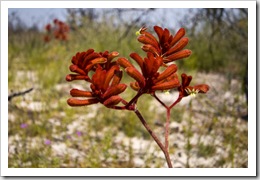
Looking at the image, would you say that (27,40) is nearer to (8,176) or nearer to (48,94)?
(48,94)

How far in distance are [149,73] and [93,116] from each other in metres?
1.73

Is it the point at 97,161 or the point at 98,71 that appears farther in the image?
the point at 97,161

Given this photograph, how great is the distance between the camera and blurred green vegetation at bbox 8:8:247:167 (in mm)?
1820

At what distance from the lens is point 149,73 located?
2.06ft

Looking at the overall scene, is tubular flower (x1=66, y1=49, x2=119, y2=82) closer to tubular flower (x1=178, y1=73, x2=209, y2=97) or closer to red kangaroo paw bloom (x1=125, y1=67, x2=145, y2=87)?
red kangaroo paw bloom (x1=125, y1=67, x2=145, y2=87)

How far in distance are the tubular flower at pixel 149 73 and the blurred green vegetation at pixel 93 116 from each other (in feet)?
3.42

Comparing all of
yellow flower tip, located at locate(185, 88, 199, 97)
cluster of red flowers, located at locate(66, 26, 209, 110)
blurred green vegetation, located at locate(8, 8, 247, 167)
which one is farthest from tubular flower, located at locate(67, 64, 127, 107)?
blurred green vegetation, located at locate(8, 8, 247, 167)

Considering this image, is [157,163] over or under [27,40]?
under

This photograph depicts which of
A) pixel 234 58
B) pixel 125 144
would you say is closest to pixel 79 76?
pixel 125 144

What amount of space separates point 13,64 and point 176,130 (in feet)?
4.27

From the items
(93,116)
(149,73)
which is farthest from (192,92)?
(93,116)

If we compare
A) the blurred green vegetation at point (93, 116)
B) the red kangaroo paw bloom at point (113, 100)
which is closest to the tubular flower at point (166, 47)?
the red kangaroo paw bloom at point (113, 100)

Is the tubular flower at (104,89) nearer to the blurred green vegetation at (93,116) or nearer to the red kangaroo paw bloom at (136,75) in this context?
the red kangaroo paw bloom at (136,75)

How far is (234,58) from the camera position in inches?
113
